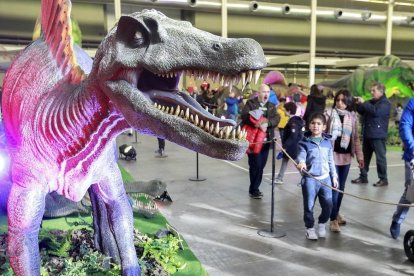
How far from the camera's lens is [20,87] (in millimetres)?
2377

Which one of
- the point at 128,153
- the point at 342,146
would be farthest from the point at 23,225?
the point at 128,153

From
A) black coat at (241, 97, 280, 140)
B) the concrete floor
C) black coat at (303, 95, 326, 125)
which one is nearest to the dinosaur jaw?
the concrete floor

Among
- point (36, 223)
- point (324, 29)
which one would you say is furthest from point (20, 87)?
point (324, 29)

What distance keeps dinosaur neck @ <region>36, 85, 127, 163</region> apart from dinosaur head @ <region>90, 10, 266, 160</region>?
130mm

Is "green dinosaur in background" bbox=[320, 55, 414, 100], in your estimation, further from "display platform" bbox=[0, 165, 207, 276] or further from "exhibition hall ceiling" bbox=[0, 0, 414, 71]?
"display platform" bbox=[0, 165, 207, 276]

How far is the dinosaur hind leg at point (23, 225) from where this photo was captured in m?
2.19

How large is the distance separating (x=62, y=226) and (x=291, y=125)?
3.62 metres

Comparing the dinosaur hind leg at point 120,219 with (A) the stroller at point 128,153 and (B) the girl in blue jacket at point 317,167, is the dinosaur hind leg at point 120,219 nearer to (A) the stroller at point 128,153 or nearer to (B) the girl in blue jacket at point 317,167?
(B) the girl in blue jacket at point 317,167

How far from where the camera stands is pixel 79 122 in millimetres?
2096

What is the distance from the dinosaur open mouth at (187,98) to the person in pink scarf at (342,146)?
10.6ft

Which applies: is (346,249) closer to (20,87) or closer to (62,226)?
(62,226)

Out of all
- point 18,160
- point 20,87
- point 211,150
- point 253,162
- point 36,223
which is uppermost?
point 20,87

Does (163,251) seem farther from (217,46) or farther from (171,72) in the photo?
(217,46)

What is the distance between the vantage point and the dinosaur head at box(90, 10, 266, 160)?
163cm
